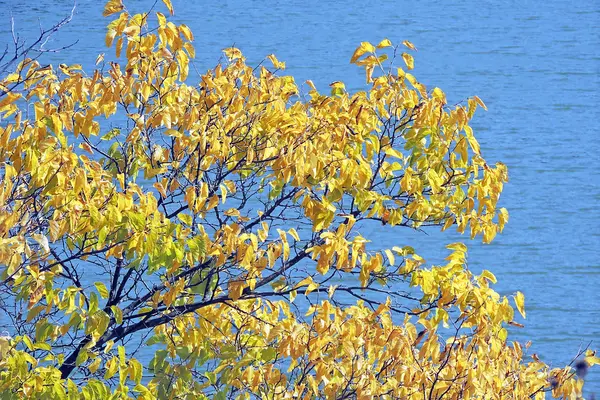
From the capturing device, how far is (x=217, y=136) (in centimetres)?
424

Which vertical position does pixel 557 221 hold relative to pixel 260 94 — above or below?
above

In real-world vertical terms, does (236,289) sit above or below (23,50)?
below

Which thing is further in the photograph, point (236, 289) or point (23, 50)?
point (23, 50)

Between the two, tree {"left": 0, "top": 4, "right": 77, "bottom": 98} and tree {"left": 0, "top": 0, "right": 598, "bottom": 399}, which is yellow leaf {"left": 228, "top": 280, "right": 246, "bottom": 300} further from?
tree {"left": 0, "top": 4, "right": 77, "bottom": 98}

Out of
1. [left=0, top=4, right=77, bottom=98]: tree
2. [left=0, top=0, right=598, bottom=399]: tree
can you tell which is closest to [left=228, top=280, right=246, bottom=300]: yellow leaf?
[left=0, top=0, right=598, bottom=399]: tree

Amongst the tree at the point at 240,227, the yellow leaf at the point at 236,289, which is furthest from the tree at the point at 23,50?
the yellow leaf at the point at 236,289

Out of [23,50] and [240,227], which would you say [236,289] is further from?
[23,50]

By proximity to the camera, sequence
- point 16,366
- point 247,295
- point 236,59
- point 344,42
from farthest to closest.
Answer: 1. point 344,42
2. point 236,59
3. point 247,295
4. point 16,366

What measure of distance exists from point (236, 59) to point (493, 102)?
415 centimetres

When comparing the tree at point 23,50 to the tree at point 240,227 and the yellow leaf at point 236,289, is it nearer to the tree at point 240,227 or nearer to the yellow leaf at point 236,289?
the tree at point 240,227

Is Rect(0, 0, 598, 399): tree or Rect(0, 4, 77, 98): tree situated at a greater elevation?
Rect(0, 4, 77, 98): tree

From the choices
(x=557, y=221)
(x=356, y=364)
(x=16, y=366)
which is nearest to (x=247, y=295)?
(x=356, y=364)

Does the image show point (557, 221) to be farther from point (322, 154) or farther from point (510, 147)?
point (322, 154)

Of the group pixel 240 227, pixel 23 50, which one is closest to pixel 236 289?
pixel 240 227
